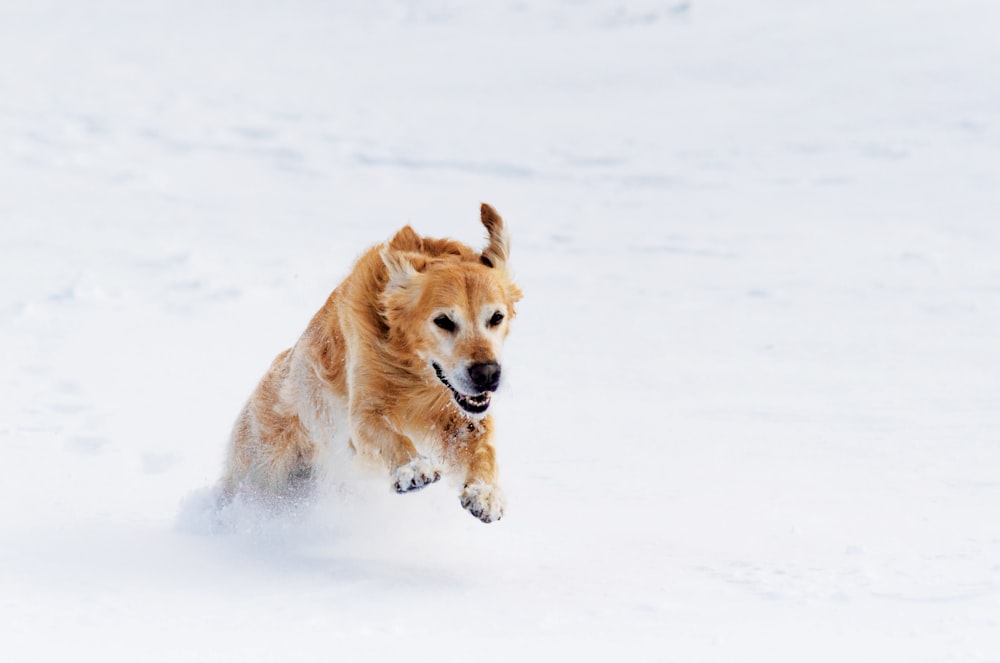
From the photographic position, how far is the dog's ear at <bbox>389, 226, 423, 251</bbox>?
5211 mm

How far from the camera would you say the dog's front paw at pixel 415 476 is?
4418 millimetres

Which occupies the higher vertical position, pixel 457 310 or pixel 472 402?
pixel 457 310

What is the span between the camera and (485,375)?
4480 mm

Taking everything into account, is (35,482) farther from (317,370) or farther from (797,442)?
(797,442)

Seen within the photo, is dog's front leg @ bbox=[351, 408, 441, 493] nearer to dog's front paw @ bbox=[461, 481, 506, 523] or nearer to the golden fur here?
the golden fur

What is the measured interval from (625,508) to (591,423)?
2253 millimetres

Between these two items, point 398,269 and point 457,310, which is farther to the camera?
point 398,269

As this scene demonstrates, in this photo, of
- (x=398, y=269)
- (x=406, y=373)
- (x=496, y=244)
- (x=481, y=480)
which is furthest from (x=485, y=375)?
(x=496, y=244)

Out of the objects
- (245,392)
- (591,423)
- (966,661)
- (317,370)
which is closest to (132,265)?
(245,392)

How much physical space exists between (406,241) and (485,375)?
3.42ft

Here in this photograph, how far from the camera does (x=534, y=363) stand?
10031 mm

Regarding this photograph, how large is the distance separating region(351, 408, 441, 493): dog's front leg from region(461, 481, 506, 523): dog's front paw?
0.48 ft

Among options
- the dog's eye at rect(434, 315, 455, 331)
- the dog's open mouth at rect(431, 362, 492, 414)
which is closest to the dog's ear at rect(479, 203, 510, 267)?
the dog's eye at rect(434, 315, 455, 331)

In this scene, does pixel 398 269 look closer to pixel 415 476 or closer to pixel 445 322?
pixel 445 322
